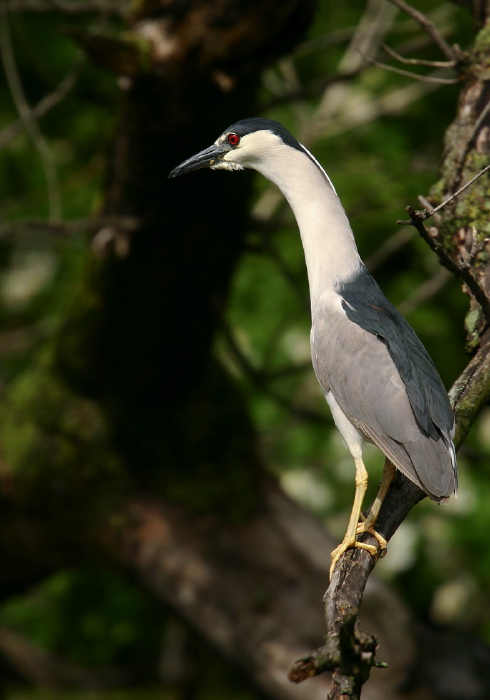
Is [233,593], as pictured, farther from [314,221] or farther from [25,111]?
[25,111]

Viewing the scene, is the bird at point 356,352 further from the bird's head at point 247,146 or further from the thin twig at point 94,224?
the thin twig at point 94,224

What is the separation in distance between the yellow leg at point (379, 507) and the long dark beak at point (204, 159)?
37.2 inches

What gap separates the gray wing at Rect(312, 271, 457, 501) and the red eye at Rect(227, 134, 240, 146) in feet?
1.66

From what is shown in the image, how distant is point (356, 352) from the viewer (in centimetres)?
198

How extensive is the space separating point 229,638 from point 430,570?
142 cm

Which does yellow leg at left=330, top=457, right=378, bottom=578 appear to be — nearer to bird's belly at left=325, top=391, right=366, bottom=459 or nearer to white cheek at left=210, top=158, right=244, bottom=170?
bird's belly at left=325, top=391, right=366, bottom=459

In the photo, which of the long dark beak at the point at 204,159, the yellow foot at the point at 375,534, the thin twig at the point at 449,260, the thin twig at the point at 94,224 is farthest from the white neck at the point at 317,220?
the thin twig at the point at 94,224

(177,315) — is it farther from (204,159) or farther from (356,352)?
(356,352)

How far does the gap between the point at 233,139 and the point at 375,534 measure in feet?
3.62

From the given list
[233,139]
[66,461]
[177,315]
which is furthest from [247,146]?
[66,461]

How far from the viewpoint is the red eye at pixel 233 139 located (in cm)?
217

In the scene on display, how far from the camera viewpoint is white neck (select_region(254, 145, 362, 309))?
207cm

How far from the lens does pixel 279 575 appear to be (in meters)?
3.29

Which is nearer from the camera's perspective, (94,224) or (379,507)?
(379,507)
